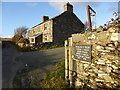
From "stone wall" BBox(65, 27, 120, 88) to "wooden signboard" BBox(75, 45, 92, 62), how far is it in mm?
134

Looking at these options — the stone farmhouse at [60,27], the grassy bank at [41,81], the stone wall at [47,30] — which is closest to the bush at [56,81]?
the grassy bank at [41,81]

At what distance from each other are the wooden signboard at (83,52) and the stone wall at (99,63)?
13 cm

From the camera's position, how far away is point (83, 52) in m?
3.99

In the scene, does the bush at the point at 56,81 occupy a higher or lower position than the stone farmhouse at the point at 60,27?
lower

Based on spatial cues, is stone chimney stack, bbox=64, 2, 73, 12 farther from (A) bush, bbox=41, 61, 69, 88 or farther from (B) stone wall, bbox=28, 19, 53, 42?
(A) bush, bbox=41, 61, 69, 88

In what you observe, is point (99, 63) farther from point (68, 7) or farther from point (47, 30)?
point (68, 7)

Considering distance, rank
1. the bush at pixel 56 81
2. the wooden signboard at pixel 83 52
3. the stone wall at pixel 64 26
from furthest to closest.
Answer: the stone wall at pixel 64 26
the bush at pixel 56 81
the wooden signboard at pixel 83 52

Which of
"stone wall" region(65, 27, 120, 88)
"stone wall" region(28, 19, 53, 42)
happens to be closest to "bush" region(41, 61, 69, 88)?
"stone wall" region(65, 27, 120, 88)

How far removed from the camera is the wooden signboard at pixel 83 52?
3807mm

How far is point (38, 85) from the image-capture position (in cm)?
491

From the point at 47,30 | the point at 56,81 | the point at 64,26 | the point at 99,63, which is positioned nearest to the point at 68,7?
the point at 64,26

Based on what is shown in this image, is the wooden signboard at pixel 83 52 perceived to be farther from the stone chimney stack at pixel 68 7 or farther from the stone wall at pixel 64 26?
the stone chimney stack at pixel 68 7

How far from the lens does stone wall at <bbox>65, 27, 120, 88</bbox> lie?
313 centimetres

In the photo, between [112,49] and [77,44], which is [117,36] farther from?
[77,44]
